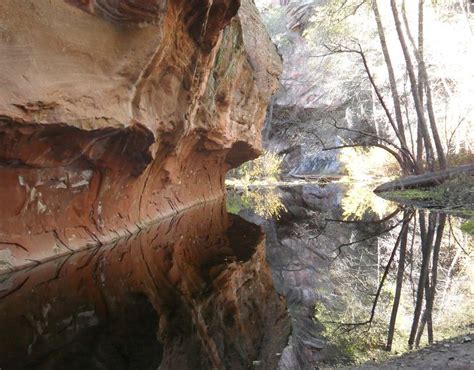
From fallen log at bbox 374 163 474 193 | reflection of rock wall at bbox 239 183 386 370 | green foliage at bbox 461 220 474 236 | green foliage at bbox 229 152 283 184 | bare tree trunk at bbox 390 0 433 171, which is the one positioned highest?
bare tree trunk at bbox 390 0 433 171

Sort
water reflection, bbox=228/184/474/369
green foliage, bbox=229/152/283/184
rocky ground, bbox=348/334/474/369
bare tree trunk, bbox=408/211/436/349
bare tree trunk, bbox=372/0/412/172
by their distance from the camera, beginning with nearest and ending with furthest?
rocky ground, bbox=348/334/474/369 → water reflection, bbox=228/184/474/369 → bare tree trunk, bbox=408/211/436/349 → bare tree trunk, bbox=372/0/412/172 → green foliage, bbox=229/152/283/184

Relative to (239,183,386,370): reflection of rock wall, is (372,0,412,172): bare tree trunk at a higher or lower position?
higher

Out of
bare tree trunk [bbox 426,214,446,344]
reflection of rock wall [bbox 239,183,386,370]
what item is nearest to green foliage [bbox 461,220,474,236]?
bare tree trunk [bbox 426,214,446,344]

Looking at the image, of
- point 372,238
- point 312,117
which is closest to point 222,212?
point 372,238

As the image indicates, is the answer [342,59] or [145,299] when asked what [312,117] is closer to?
[342,59]

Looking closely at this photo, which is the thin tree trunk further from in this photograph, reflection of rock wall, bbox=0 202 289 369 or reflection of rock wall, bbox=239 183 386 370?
reflection of rock wall, bbox=0 202 289 369

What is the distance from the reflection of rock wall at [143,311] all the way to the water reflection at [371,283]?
0.38 metres

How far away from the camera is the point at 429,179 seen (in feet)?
48.4

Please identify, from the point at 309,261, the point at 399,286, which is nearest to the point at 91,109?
the point at 309,261

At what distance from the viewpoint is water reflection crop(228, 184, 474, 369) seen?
4.37 meters

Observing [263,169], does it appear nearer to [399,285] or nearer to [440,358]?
[399,285]

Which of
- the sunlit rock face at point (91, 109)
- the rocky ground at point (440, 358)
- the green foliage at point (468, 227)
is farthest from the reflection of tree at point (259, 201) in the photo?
the rocky ground at point (440, 358)

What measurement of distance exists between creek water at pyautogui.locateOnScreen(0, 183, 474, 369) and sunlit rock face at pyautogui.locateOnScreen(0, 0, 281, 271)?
60 cm

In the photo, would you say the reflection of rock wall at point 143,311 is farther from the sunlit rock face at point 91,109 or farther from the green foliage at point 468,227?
the green foliage at point 468,227
